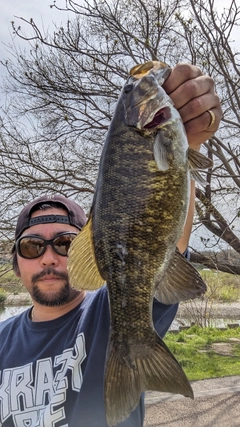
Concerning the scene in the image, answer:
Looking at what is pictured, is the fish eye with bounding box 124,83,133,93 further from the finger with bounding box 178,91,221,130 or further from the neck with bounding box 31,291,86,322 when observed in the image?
the neck with bounding box 31,291,86,322

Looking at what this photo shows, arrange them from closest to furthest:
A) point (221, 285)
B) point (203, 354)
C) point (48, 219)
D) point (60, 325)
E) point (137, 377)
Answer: point (137, 377) → point (60, 325) → point (48, 219) → point (203, 354) → point (221, 285)

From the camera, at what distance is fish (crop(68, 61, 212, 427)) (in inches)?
58.6

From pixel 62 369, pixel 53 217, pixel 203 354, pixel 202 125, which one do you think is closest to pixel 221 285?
pixel 203 354

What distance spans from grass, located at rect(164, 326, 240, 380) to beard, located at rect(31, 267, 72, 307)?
Answer: 5.07m

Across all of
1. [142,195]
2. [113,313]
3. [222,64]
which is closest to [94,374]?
[113,313]

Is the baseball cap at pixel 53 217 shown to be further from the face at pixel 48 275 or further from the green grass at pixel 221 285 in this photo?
the green grass at pixel 221 285

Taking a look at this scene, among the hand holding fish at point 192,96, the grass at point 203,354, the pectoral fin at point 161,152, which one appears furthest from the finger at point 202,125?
the grass at point 203,354

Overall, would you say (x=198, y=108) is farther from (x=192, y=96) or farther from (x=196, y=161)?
(x=196, y=161)

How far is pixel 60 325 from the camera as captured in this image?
7.43ft

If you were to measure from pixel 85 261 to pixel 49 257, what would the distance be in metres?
0.80

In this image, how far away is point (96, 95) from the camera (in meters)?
9.27

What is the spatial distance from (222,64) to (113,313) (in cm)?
721

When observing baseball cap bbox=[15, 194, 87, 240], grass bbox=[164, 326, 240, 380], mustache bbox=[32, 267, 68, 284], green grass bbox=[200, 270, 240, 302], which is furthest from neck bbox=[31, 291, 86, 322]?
green grass bbox=[200, 270, 240, 302]

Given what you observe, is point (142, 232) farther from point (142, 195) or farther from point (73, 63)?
point (73, 63)
